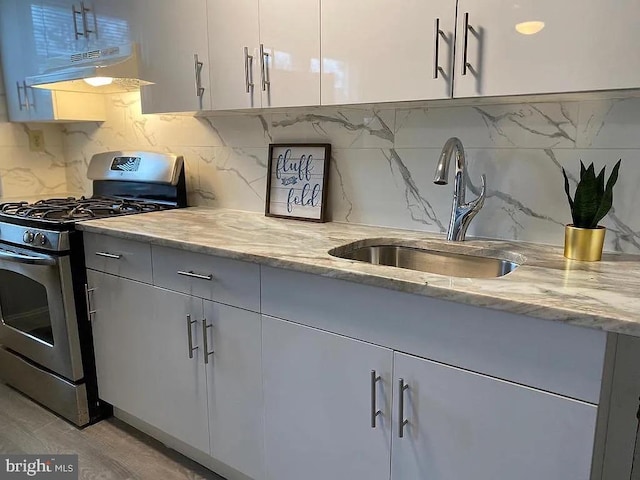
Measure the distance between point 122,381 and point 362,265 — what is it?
4.28 feet

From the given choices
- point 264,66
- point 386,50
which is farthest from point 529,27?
point 264,66

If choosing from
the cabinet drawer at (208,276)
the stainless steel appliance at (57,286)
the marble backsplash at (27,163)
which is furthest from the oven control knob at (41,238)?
the marble backsplash at (27,163)

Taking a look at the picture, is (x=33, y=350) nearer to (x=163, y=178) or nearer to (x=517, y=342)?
(x=163, y=178)

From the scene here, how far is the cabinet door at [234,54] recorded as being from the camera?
1749 millimetres

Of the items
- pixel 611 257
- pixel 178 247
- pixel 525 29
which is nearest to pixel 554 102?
pixel 525 29

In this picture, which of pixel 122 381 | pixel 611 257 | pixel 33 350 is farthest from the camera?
pixel 33 350

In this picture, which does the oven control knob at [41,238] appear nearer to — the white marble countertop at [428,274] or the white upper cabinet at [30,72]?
the white marble countertop at [428,274]

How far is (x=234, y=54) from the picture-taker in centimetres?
180

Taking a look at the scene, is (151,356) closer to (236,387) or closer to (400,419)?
(236,387)

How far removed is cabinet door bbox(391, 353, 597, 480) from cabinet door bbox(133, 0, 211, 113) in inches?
52.5

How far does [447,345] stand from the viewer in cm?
115

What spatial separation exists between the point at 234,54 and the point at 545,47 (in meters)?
1.08

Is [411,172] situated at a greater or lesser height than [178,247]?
greater

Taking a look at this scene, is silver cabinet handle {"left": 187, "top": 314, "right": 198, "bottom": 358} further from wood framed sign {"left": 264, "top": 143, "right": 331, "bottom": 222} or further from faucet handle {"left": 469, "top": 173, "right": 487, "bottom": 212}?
faucet handle {"left": 469, "top": 173, "right": 487, "bottom": 212}
